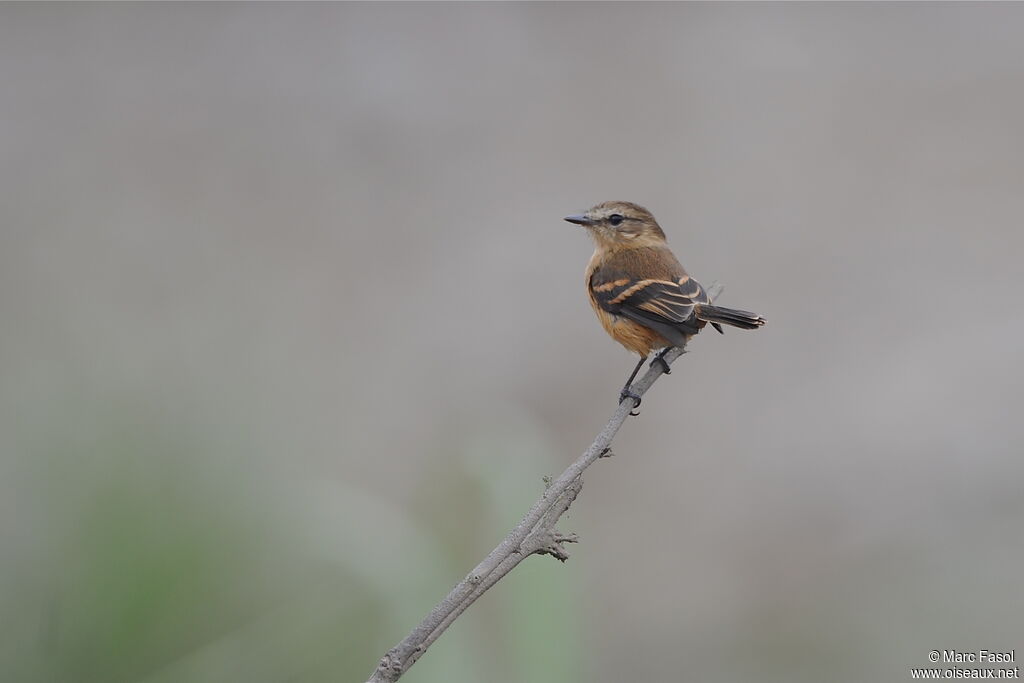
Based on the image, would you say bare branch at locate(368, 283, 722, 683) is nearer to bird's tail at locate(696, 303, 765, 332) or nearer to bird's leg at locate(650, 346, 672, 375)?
bird's leg at locate(650, 346, 672, 375)

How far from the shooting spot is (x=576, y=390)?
709 cm

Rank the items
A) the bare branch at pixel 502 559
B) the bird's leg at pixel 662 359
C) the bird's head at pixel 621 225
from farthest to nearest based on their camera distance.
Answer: the bird's head at pixel 621 225, the bird's leg at pixel 662 359, the bare branch at pixel 502 559

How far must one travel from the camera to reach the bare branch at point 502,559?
1.09m

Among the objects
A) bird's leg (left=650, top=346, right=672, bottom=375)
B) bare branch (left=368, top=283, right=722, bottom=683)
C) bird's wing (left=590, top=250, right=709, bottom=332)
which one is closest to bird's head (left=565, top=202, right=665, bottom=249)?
bird's wing (left=590, top=250, right=709, bottom=332)

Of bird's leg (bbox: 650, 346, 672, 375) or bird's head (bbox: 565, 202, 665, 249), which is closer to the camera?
bird's leg (bbox: 650, 346, 672, 375)

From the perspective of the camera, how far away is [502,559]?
3.96ft

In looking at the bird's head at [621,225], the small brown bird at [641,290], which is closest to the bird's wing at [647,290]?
the small brown bird at [641,290]

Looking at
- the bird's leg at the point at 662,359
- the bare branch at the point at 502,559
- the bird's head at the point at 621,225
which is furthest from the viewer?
the bird's head at the point at 621,225

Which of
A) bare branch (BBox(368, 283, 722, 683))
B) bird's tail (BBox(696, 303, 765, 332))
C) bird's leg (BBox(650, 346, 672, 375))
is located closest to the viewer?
bare branch (BBox(368, 283, 722, 683))

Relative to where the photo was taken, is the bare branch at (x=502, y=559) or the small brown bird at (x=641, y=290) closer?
the bare branch at (x=502, y=559)

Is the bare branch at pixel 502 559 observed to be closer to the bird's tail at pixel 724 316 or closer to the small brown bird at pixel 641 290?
the small brown bird at pixel 641 290

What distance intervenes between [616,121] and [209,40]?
3775 mm

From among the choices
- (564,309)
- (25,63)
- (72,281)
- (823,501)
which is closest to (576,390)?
(564,309)

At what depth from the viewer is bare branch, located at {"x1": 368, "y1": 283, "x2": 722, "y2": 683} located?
109cm
